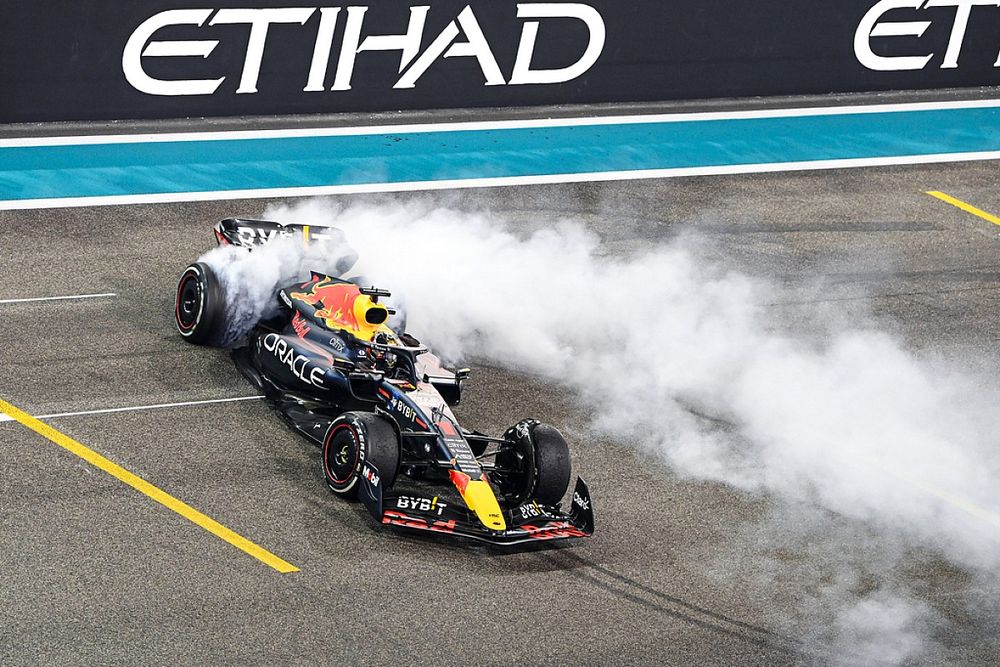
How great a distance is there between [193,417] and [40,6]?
7451 millimetres

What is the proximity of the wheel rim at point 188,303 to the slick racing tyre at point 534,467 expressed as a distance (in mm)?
3252

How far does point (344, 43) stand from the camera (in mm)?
18484

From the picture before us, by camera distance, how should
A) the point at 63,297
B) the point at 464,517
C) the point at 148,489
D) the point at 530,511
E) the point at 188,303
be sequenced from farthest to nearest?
1. the point at 63,297
2. the point at 188,303
3. the point at 148,489
4. the point at 530,511
5. the point at 464,517

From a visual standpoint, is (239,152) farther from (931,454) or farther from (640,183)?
(931,454)

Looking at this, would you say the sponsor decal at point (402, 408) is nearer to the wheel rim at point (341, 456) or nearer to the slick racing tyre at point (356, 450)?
the slick racing tyre at point (356, 450)

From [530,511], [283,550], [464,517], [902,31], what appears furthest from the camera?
[902,31]

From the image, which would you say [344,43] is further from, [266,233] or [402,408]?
[402,408]

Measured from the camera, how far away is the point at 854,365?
13461 mm

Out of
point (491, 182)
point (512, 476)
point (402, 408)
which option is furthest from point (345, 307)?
point (491, 182)

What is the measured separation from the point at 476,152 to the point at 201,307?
6.93 m

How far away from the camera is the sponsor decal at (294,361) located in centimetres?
1135

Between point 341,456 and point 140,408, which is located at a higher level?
point 341,456

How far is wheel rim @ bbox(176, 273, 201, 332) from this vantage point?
12.4 m

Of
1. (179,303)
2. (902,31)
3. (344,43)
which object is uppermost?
(902,31)
